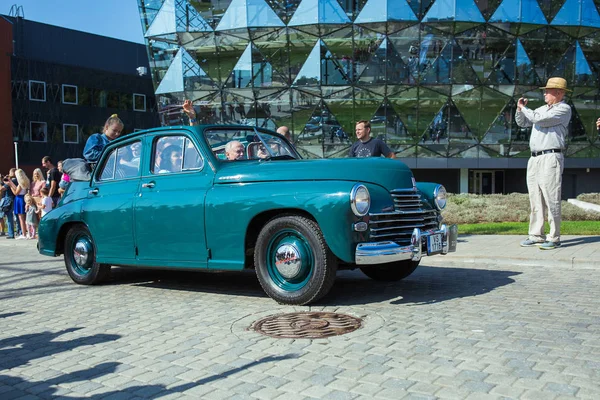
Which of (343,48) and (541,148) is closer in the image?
(541,148)

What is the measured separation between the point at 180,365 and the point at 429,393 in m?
1.68

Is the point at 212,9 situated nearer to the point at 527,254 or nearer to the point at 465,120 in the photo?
the point at 465,120

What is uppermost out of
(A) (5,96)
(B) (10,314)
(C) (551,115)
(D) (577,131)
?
(A) (5,96)

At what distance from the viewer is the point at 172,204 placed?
6.41 m

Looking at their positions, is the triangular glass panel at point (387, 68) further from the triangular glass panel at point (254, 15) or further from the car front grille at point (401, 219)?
the car front grille at point (401, 219)

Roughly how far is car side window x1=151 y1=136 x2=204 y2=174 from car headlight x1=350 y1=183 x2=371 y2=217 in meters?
1.91

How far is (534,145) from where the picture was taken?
9109 millimetres

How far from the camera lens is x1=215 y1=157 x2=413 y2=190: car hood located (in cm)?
561

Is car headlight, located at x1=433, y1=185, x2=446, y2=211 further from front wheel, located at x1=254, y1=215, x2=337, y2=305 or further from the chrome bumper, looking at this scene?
front wheel, located at x1=254, y1=215, x2=337, y2=305

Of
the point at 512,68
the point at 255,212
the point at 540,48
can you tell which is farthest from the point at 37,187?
the point at 540,48

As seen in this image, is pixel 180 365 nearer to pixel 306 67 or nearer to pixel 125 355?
pixel 125 355

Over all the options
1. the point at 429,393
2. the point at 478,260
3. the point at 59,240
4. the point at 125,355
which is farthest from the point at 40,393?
the point at 478,260

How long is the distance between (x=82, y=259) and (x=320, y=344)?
440 centimetres

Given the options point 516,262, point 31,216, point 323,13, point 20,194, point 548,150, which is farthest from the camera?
point 323,13
